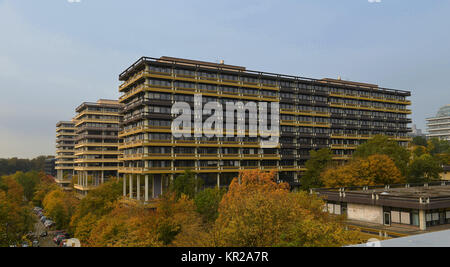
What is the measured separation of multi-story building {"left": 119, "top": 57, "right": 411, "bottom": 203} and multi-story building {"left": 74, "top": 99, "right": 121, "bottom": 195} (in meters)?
24.8

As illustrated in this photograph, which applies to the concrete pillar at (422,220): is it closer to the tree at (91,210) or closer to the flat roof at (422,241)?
the flat roof at (422,241)

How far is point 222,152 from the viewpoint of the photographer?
7669 centimetres

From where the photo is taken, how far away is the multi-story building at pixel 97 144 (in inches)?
4094

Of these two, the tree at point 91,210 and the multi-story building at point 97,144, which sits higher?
the multi-story building at point 97,144

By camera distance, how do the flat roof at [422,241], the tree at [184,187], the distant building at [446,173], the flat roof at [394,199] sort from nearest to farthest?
the flat roof at [422,241], the flat roof at [394,199], the tree at [184,187], the distant building at [446,173]

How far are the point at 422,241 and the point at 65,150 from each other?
163818mm

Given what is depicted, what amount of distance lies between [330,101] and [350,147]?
15.9 metres

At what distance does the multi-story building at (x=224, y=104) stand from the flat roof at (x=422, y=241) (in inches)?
2359

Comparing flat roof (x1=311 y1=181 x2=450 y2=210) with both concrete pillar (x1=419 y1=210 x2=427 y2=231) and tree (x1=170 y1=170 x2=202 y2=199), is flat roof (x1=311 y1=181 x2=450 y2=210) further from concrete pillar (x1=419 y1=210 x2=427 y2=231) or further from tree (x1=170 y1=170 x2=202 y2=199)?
tree (x1=170 y1=170 x2=202 y2=199)

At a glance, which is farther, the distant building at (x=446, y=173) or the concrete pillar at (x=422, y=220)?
the distant building at (x=446, y=173)

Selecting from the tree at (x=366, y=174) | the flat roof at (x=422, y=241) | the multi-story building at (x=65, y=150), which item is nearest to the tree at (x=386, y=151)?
the tree at (x=366, y=174)

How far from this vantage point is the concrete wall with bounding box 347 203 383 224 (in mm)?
42500

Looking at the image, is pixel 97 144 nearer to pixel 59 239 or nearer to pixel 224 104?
pixel 59 239
